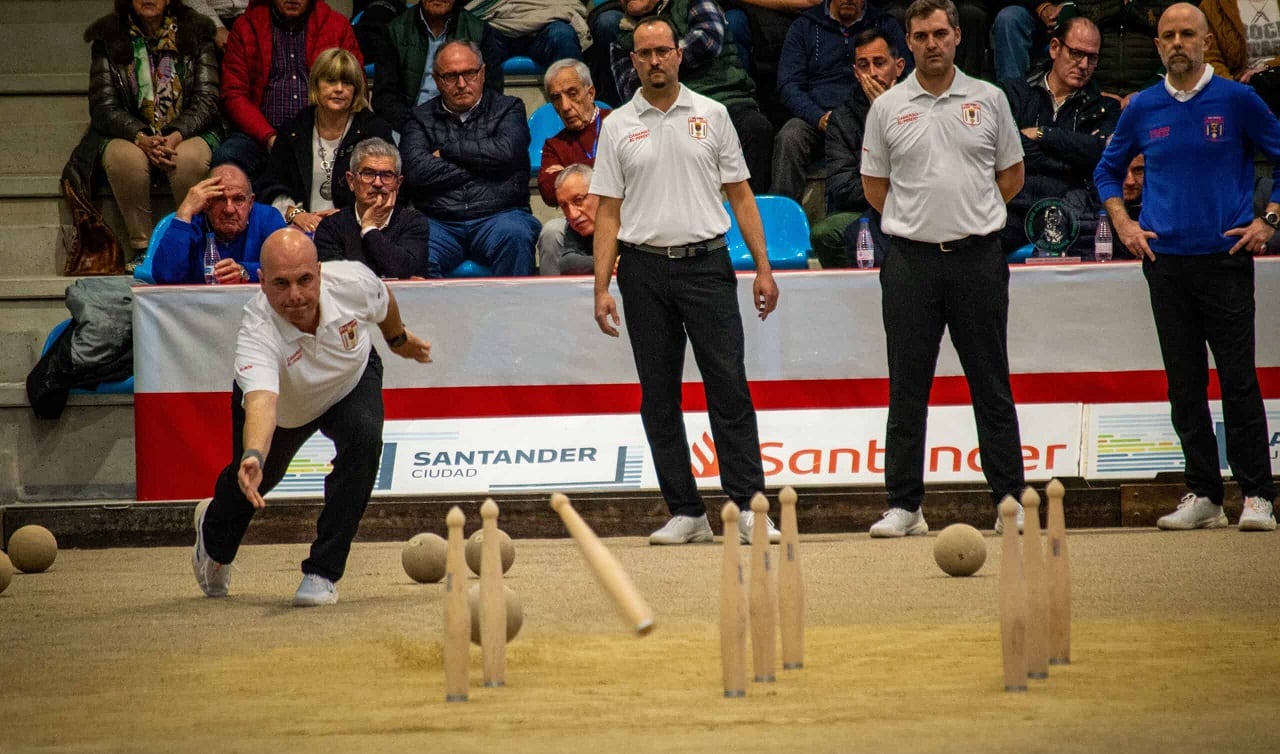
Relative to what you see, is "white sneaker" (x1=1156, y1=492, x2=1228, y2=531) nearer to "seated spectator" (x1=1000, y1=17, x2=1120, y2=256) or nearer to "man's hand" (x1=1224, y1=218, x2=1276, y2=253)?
"man's hand" (x1=1224, y1=218, x2=1276, y2=253)

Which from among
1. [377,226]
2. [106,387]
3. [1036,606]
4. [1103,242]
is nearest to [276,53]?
[377,226]

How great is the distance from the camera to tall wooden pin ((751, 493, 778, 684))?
436 centimetres

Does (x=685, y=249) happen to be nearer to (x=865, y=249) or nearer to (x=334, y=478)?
(x=334, y=478)

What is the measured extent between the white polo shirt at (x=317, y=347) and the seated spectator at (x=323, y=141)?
3.36 m

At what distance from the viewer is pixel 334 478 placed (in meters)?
6.36

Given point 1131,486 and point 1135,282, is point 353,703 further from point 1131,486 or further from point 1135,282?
point 1135,282

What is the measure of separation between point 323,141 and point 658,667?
595cm

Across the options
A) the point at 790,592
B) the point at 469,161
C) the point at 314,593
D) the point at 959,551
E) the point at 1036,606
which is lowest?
the point at 314,593

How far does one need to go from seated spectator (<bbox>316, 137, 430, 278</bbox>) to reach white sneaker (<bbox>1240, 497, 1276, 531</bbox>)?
446 centimetres

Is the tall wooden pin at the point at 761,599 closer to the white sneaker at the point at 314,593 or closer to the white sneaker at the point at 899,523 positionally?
the white sneaker at the point at 314,593

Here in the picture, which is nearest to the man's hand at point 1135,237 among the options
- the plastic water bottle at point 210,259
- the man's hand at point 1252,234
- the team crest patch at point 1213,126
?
the man's hand at point 1252,234

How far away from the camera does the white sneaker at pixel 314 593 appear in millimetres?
6238

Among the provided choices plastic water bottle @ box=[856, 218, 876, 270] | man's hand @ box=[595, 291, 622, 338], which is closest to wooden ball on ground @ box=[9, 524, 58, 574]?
man's hand @ box=[595, 291, 622, 338]

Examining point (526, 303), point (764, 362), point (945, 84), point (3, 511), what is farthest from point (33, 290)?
point (945, 84)
